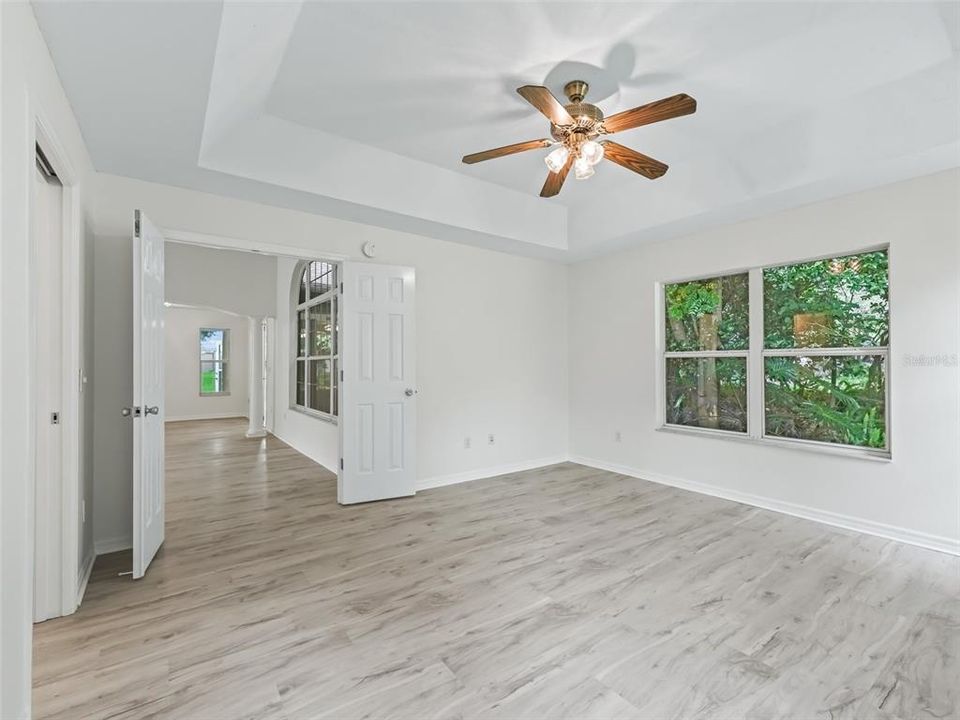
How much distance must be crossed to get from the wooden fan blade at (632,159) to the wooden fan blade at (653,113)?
175mm

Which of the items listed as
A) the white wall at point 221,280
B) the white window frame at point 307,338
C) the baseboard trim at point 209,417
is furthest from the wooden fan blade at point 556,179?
the baseboard trim at point 209,417

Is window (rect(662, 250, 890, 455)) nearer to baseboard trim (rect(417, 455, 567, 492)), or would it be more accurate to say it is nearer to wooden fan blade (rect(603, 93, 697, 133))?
baseboard trim (rect(417, 455, 567, 492))

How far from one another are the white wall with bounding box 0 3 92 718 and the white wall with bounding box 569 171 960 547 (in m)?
4.51

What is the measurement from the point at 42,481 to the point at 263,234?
7.02 ft

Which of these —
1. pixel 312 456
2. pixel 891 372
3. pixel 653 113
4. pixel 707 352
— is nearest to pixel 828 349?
pixel 891 372

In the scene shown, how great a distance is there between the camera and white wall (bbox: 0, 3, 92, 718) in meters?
1.39

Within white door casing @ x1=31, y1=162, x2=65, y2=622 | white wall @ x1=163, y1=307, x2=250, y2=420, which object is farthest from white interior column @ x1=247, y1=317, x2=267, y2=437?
white door casing @ x1=31, y1=162, x2=65, y2=622

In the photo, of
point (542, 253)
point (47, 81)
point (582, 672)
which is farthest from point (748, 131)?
point (47, 81)

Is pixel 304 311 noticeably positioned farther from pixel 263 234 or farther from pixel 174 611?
pixel 174 611

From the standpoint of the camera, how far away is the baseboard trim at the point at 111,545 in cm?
297

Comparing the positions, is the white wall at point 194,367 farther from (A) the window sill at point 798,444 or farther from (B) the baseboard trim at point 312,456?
(A) the window sill at point 798,444

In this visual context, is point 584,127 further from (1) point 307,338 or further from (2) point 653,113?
(1) point 307,338

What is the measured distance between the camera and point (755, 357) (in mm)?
4051

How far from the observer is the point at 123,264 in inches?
122
